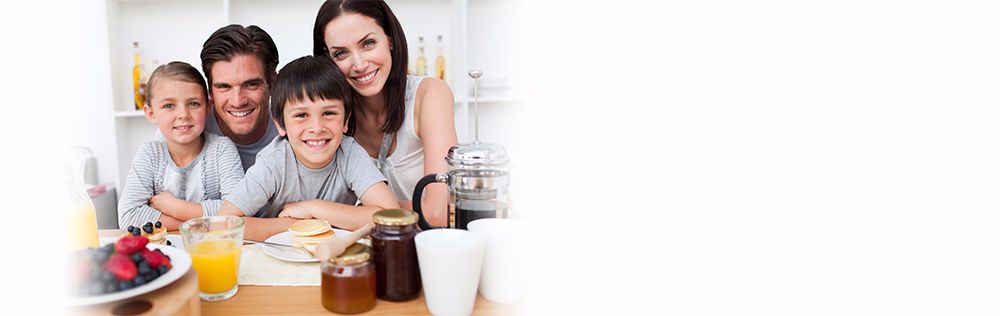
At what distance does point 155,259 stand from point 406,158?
0.87 metres

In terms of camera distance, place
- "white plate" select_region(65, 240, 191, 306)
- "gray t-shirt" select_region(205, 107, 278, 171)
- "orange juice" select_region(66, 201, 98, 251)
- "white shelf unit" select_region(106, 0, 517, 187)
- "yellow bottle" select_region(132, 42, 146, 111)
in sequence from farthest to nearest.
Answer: "yellow bottle" select_region(132, 42, 146, 111), "white shelf unit" select_region(106, 0, 517, 187), "gray t-shirt" select_region(205, 107, 278, 171), "orange juice" select_region(66, 201, 98, 251), "white plate" select_region(65, 240, 191, 306)

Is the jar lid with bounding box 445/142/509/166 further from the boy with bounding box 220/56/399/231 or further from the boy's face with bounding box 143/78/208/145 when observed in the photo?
the boy's face with bounding box 143/78/208/145

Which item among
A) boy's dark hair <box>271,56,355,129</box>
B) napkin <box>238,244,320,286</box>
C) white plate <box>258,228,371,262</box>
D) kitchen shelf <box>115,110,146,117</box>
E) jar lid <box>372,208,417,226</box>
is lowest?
napkin <box>238,244,320,286</box>

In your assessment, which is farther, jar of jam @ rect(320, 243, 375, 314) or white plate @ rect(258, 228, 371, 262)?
white plate @ rect(258, 228, 371, 262)

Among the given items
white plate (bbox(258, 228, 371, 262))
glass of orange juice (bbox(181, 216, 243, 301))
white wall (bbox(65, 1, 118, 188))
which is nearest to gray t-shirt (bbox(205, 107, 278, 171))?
white plate (bbox(258, 228, 371, 262))

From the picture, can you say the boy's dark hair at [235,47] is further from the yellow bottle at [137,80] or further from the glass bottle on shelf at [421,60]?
the yellow bottle at [137,80]

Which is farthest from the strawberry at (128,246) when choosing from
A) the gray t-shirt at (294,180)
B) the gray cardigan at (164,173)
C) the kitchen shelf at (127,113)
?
the kitchen shelf at (127,113)

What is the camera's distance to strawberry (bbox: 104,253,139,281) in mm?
589

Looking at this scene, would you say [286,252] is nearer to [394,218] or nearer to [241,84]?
[394,218]

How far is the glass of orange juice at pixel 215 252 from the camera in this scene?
70 centimetres

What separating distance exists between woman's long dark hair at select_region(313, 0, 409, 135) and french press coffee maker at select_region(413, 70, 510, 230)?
1.97 feet

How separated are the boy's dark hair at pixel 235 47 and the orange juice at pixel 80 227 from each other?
0.67 metres

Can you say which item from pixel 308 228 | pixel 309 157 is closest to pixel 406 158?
pixel 309 157

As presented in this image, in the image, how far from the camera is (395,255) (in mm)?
690
